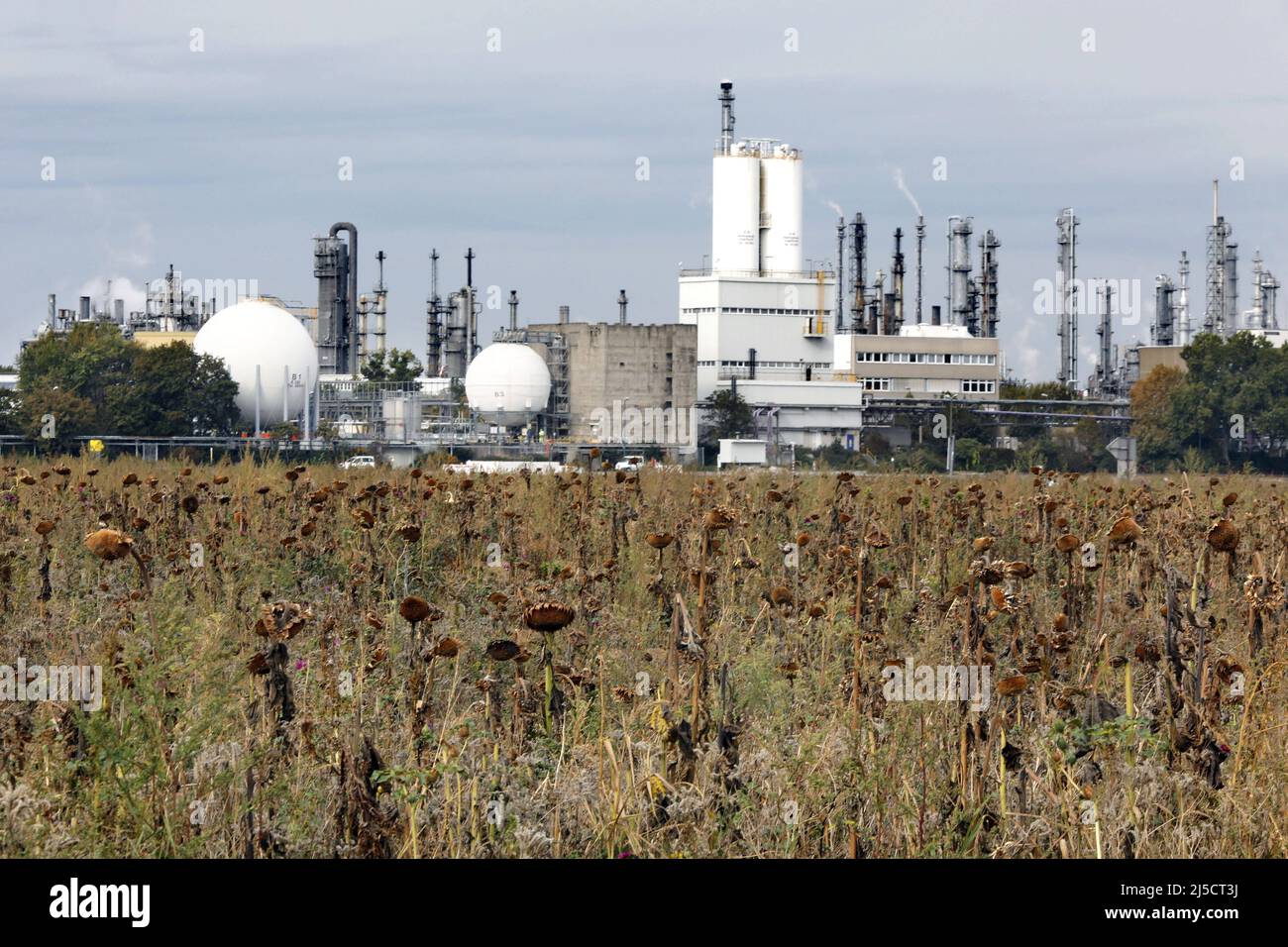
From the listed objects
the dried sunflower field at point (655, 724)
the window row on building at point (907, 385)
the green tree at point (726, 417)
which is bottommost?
the dried sunflower field at point (655, 724)

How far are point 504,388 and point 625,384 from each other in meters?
6.39

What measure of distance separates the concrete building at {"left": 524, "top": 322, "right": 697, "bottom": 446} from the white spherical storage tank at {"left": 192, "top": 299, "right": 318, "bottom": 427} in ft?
34.9

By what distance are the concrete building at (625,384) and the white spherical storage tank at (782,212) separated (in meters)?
11.4

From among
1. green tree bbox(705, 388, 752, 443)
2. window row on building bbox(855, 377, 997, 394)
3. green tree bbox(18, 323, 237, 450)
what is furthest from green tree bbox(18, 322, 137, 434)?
window row on building bbox(855, 377, 997, 394)

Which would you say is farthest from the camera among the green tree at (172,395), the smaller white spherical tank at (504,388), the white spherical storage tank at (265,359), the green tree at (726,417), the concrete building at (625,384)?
the green tree at (726,417)

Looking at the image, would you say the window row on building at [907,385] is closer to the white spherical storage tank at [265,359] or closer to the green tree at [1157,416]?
the green tree at [1157,416]

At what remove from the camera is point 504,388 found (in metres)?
67.1

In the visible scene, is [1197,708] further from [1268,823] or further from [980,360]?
[980,360]

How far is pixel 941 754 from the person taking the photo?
490 centimetres

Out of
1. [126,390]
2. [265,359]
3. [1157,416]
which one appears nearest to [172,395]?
[126,390]

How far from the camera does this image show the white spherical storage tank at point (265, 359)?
6650cm

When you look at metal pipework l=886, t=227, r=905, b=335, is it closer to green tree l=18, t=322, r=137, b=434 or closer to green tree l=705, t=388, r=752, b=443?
green tree l=705, t=388, r=752, b=443

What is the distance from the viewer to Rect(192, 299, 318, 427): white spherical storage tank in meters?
66.5

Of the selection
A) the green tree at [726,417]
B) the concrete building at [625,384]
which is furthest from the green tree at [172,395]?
the green tree at [726,417]
